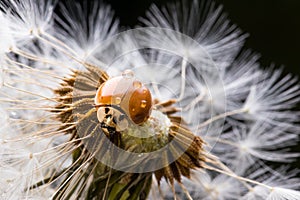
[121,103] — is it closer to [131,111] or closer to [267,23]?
[131,111]

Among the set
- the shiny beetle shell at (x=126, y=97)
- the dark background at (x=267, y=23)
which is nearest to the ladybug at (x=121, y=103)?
the shiny beetle shell at (x=126, y=97)

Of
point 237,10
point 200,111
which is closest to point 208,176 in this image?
point 200,111

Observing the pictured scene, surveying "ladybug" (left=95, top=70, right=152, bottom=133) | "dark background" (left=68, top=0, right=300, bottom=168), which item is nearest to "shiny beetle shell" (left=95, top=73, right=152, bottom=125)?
"ladybug" (left=95, top=70, right=152, bottom=133)

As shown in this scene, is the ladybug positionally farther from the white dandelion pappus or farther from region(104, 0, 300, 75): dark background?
region(104, 0, 300, 75): dark background

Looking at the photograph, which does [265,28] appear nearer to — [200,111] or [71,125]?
[200,111]

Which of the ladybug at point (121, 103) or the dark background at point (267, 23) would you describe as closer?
the ladybug at point (121, 103)

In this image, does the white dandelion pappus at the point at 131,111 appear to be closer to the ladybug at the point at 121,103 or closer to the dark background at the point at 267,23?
the ladybug at the point at 121,103

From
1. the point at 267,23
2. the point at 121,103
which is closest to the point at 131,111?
the point at 121,103

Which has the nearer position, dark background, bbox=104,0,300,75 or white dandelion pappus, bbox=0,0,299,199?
white dandelion pappus, bbox=0,0,299,199
